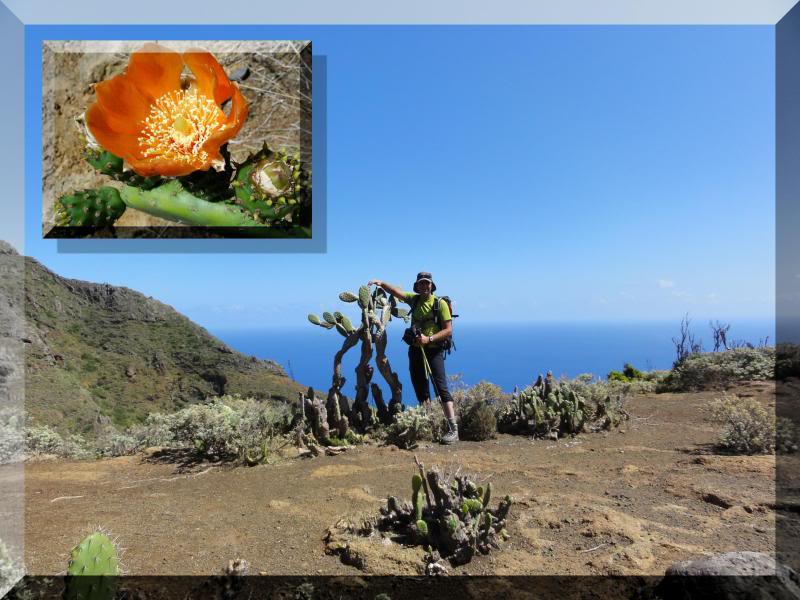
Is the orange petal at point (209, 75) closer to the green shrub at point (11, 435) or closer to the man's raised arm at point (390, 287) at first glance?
the man's raised arm at point (390, 287)

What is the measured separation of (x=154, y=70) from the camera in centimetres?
364

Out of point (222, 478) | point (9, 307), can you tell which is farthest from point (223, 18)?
point (222, 478)

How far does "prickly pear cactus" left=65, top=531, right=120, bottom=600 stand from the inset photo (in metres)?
2.41

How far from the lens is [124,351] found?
16.0m

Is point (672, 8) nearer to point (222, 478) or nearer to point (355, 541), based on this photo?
point (355, 541)

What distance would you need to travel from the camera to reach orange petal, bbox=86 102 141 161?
371cm

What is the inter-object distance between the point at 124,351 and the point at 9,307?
14015 mm

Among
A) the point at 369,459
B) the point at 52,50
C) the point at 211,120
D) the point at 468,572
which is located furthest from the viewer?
the point at 369,459

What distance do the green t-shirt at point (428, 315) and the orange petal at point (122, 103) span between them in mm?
2845

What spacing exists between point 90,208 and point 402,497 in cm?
316

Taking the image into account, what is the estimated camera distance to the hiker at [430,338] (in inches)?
183

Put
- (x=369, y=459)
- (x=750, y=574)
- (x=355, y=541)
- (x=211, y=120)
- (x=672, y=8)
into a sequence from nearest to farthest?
(x=750, y=574) < (x=355, y=541) < (x=672, y=8) < (x=211, y=120) < (x=369, y=459)

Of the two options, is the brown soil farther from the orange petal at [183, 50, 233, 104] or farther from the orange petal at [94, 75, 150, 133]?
the orange petal at [183, 50, 233, 104]

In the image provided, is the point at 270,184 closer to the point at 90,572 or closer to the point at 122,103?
the point at 122,103
